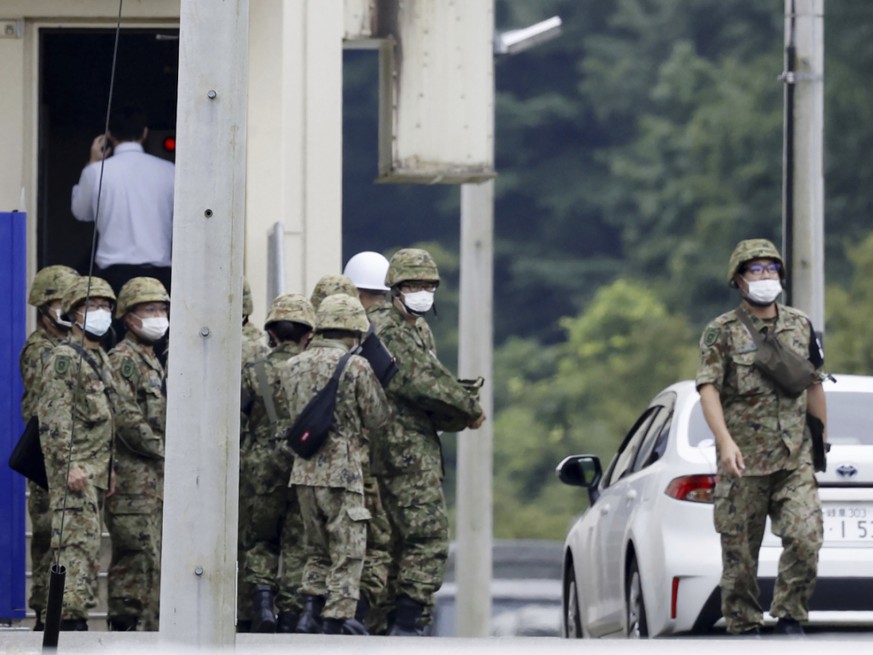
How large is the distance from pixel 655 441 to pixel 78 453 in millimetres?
2877

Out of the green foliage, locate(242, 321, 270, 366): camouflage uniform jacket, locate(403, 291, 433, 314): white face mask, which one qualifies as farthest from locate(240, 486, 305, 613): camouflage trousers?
the green foliage

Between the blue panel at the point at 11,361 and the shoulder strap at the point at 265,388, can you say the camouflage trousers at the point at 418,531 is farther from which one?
the blue panel at the point at 11,361

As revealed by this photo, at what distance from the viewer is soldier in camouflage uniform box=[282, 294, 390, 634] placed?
36.9ft

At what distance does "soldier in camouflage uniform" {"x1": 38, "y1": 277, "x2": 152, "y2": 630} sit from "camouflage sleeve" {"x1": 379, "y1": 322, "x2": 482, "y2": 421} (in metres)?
1.42

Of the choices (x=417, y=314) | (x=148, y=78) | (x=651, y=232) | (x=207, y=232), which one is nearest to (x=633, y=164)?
(x=651, y=232)

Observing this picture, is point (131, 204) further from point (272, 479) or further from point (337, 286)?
point (272, 479)

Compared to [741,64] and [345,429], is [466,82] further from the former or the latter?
[741,64]

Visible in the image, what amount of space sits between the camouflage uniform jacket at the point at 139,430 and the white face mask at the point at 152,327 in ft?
0.28

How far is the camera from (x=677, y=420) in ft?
38.7

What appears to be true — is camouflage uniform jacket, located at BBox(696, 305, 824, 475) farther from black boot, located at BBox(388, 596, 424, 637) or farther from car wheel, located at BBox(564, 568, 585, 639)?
car wheel, located at BBox(564, 568, 585, 639)

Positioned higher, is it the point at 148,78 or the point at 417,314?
the point at 148,78

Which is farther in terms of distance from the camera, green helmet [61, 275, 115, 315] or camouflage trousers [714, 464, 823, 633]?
green helmet [61, 275, 115, 315]

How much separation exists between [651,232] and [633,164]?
6.78ft

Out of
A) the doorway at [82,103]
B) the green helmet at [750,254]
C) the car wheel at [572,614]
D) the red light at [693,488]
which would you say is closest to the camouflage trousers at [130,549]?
the red light at [693,488]
